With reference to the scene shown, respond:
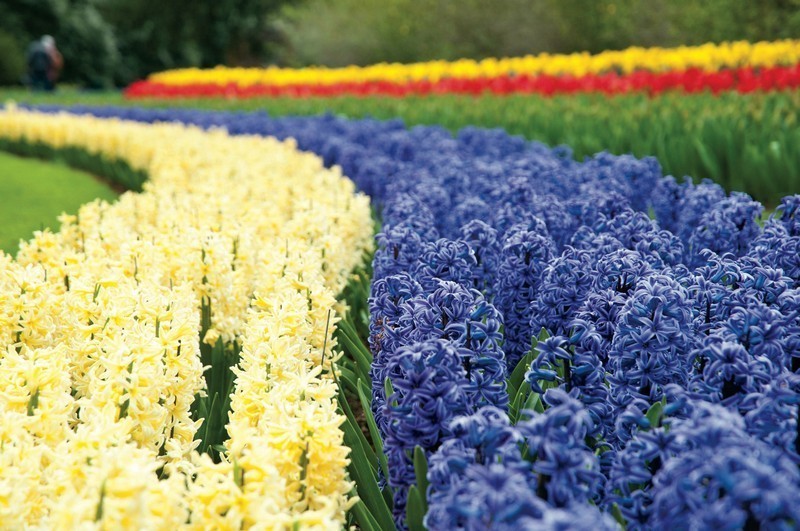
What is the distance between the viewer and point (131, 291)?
119 inches

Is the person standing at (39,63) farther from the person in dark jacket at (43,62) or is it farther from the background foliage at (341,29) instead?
the background foliage at (341,29)

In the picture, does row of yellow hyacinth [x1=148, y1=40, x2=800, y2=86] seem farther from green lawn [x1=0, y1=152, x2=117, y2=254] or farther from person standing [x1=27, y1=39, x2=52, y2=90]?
green lawn [x1=0, y1=152, x2=117, y2=254]

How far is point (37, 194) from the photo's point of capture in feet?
31.4

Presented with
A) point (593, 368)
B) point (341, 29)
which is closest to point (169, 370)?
point (593, 368)

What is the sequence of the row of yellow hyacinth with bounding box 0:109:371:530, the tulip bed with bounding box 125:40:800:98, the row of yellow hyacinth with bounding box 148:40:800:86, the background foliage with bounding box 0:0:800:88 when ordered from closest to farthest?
the row of yellow hyacinth with bounding box 0:109:371:530, the tulip bed with bounding box 125:40:800:98, the row of yellow hyacinth with bounding box 148:40:800:86, the background foliage with bounding box 0:0:800:88

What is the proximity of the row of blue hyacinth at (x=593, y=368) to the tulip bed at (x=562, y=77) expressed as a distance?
24.7 ft

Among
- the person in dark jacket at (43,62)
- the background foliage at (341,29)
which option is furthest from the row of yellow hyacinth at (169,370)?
the person in dark jacket at (43,62)

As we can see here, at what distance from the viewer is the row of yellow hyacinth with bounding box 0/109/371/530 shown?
5.73 ft

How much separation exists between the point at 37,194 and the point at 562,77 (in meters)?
8.81

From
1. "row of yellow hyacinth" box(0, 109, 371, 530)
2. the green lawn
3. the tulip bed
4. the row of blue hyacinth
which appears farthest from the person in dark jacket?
the row of blue hyacinth

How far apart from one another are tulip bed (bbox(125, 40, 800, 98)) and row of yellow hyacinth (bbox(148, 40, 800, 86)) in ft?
0.05

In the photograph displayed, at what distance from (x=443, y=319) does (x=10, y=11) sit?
3667 cm

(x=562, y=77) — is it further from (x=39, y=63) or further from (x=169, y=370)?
(x=39, y=63)

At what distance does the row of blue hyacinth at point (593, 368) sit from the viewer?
5.06 feet
